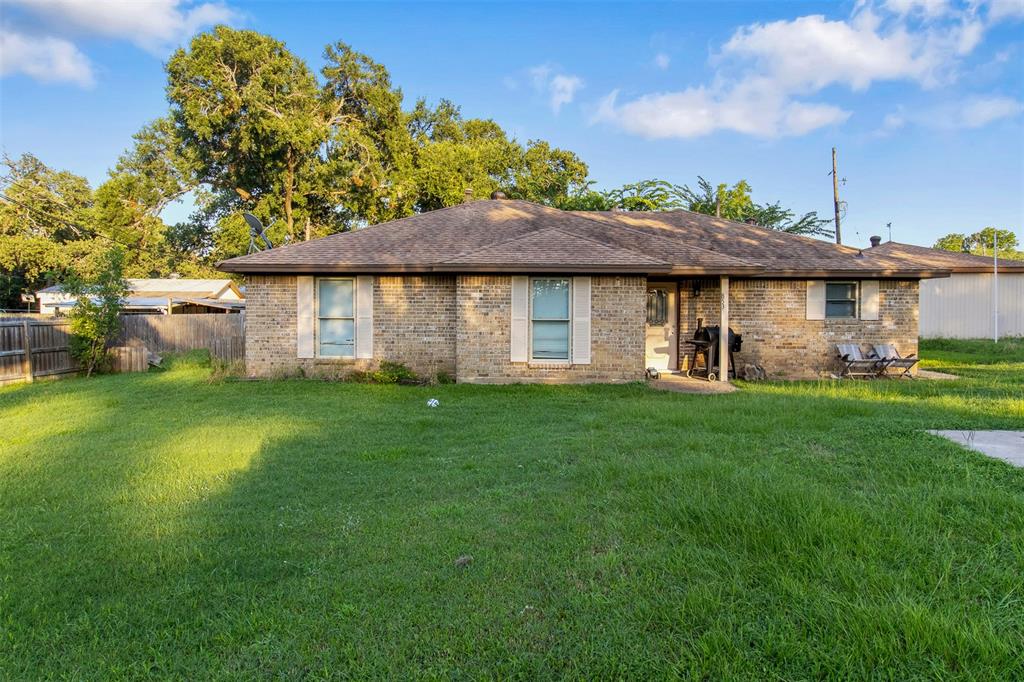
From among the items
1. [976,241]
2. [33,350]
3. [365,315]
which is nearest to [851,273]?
[365,315]

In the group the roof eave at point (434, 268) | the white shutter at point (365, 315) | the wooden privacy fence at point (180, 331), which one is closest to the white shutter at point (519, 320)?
the roof eave at point (434, 268)

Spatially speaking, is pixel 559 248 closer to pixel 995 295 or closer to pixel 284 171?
pixel 995 295

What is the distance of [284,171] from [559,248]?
22305 millimetres

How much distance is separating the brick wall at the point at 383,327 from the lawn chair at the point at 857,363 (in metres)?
8.32

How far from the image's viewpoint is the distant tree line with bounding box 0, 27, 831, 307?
1033 inches

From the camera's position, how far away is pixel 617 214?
54.0 feet

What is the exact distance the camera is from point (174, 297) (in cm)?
2689

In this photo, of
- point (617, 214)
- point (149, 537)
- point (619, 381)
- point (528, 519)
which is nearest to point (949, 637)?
point (528, 519)

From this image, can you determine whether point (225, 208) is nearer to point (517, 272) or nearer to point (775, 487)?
point (517, 272)

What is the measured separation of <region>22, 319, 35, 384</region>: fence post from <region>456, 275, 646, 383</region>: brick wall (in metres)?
9.93

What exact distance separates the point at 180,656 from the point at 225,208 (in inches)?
1422

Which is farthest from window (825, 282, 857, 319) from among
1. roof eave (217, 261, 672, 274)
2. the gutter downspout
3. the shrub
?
the shrub

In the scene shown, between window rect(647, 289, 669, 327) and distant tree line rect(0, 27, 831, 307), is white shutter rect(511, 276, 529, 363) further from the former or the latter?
distant tree line rect(0, 27, 831, 307)

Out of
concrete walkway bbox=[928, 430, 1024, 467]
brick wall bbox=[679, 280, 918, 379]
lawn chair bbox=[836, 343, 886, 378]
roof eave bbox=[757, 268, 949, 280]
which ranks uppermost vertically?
roof eave bbox=[757, 268, 949, 280]
